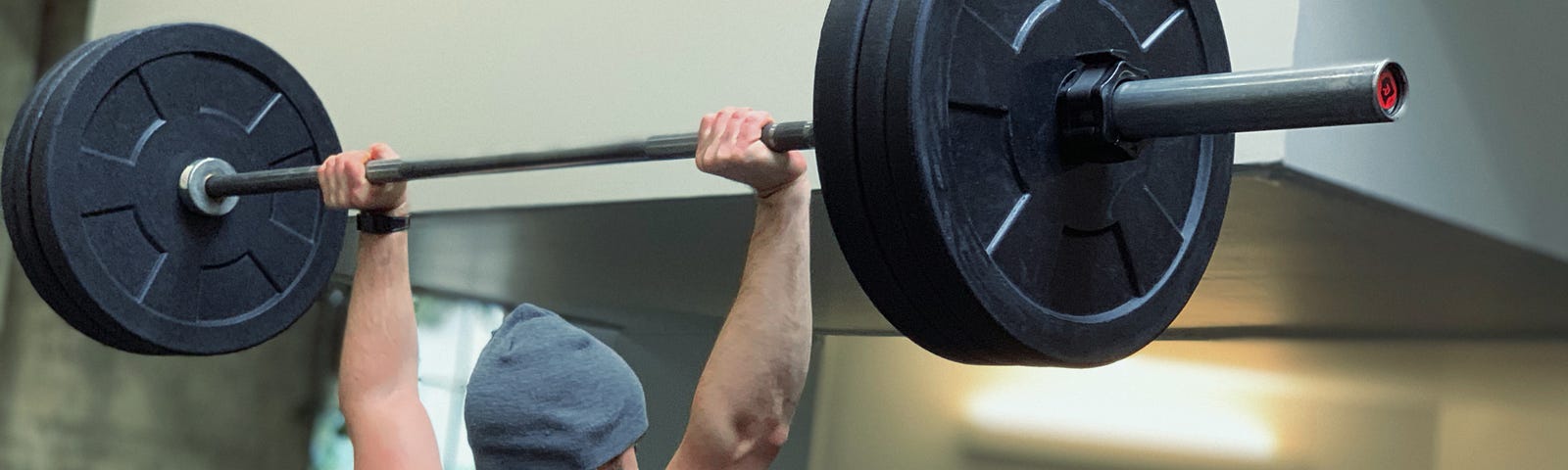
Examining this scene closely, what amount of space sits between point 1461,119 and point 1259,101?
177 cm

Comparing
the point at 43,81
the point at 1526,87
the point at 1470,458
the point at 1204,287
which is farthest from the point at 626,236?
the point at 1470,458

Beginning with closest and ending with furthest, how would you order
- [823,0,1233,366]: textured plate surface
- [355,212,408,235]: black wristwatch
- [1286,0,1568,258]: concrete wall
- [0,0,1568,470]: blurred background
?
[823,0,1233,366]: textured plate surface < [355,212,408,235]: black wristwatch < [1286,0,1568,258]: concrete wall < [0,0,1568,470]: blurred background

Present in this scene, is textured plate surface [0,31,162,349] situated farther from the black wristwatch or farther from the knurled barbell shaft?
the knurled barbell shaft

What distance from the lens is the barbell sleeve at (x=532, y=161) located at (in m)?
1.36

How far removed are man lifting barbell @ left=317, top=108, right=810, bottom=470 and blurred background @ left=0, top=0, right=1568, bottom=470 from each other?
0.28 m

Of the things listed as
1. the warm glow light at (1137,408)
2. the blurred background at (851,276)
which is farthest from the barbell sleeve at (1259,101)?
the warm glow light at (1137,408)

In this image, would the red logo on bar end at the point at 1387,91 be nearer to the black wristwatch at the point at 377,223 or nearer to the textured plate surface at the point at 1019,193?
the textured plate surface at the point at 1019,193

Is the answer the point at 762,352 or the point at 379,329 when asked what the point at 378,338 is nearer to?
the point at 379,329

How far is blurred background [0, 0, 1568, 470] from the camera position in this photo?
2.57 metres

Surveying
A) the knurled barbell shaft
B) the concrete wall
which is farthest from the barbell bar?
the concrete wall

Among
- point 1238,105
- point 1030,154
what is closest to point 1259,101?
point 1238,105

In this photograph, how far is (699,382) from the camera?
4.90 ft

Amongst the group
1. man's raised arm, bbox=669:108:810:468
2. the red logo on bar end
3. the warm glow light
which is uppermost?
the red logo on bar end

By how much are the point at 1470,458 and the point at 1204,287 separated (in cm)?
106
